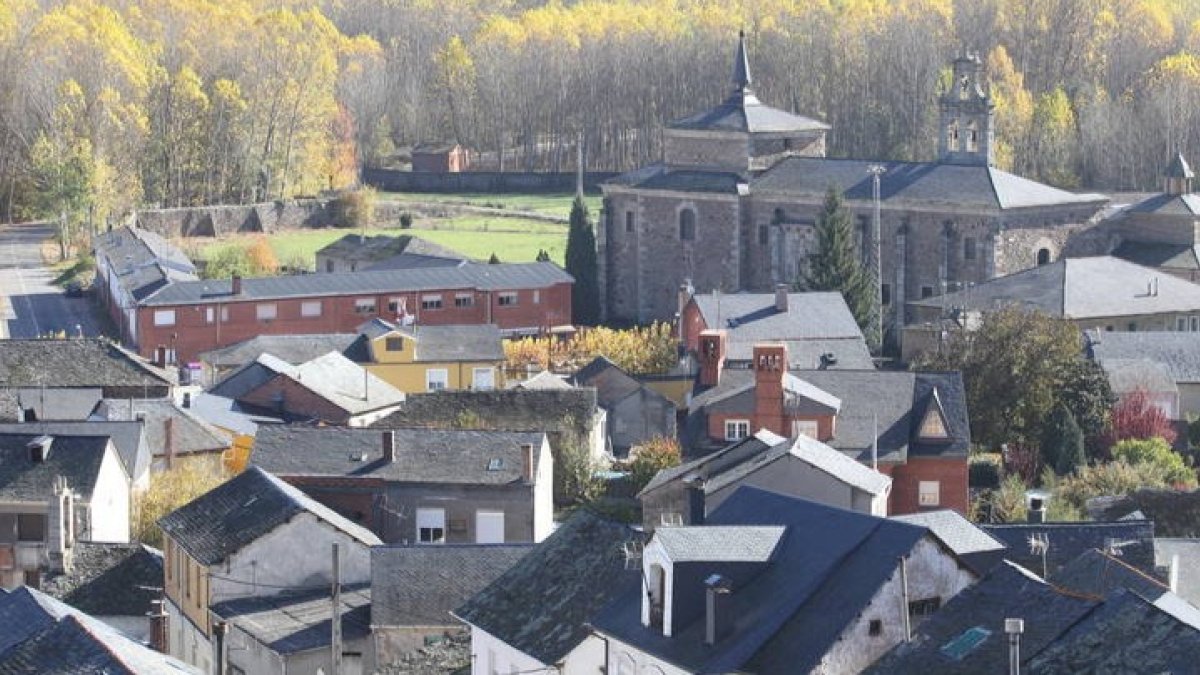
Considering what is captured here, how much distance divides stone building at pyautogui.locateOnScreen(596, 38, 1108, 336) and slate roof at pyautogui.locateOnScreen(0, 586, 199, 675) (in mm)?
57598

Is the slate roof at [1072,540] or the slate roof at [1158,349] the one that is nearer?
the slate roof at [1072,540]

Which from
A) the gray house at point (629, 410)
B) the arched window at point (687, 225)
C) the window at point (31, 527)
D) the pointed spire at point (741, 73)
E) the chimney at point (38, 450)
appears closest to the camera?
the window at point (31, 527)

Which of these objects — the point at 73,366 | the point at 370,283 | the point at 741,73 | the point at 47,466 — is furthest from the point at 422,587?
the point at 741,73

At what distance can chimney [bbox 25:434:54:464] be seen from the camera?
176 feet

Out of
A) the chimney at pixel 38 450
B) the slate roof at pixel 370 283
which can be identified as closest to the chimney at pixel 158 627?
the chimney at pixel 38 450

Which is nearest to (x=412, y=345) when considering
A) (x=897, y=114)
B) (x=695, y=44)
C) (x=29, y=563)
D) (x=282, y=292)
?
(x=282, y=292)

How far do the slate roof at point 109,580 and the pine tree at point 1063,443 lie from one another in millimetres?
22531

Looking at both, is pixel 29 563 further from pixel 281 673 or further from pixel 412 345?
pixel 412 345

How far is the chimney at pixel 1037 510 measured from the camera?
4766 cm

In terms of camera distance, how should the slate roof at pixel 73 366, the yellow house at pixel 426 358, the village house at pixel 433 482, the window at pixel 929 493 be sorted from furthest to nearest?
the yellow house at pixel 426 358
the slate roof at pixel 73 366
the window at pixel 929 493
the village house at pixel 433 482

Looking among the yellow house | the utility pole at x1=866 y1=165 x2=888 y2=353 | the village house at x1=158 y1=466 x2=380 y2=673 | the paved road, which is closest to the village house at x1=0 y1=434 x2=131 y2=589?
the village house at x1=158 y1=466 x2=380 y2=673

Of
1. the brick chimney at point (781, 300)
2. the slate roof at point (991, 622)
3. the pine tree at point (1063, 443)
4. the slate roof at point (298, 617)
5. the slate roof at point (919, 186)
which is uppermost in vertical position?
the slate roof at point (919, 186)

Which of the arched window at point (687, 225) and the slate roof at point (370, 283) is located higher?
the arched window at point (687, 225)

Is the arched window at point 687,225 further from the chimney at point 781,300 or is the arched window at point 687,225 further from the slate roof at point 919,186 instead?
the chimney at point 781,300
